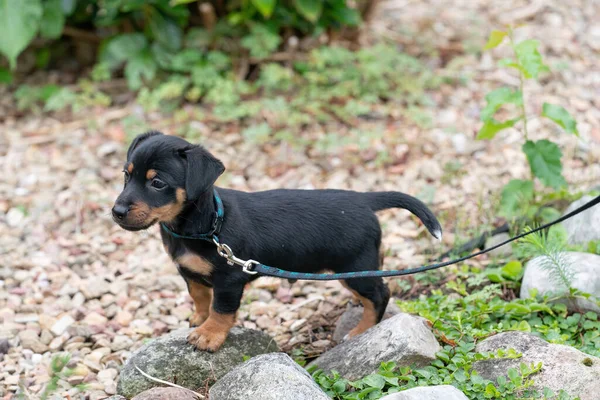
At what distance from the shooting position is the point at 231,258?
140 inches

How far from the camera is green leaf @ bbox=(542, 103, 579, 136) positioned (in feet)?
16.0

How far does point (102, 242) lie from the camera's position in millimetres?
5512

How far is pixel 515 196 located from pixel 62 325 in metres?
3.11

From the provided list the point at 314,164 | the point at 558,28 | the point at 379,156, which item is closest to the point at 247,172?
the point at 314,164

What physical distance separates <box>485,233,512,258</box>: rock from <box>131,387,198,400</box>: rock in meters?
2.37

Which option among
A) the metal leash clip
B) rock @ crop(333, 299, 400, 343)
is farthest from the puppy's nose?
rock @ crop(333, 299, 400, 343)

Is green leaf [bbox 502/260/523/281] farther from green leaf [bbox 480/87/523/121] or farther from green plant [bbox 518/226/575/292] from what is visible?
A: green leaf [bbox 480/87/523/121]

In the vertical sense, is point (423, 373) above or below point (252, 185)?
above

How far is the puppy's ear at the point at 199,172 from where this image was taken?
136 inches

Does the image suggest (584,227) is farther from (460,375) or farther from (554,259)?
(460,375)

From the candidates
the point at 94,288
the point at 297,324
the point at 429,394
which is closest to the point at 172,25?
the point at 94,288

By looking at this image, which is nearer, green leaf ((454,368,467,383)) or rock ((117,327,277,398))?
green leaf ((454,368,467,383))

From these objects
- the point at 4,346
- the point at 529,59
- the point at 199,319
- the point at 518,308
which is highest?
the point at 529,59

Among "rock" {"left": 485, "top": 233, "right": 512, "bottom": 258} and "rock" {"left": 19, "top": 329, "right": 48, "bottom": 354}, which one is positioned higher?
"rock" {"left": 485, "top": 233, "right": 512, "bottom": 258}
